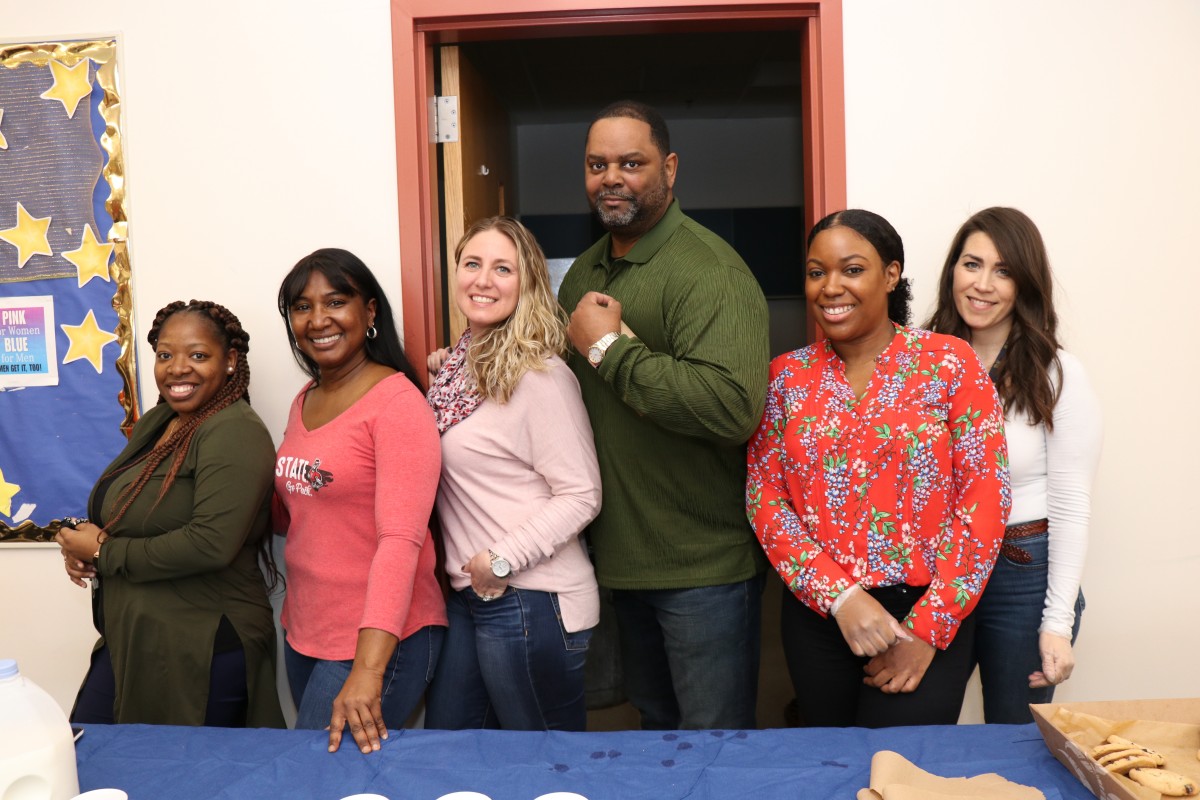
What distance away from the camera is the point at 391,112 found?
235 cm

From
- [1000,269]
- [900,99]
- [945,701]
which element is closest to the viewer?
[945,701]

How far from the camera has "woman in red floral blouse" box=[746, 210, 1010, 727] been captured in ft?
5.19

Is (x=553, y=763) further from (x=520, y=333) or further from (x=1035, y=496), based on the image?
(x=1035, y=496)

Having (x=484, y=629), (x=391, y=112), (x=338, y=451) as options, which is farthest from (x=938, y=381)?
(x=391, y=112)

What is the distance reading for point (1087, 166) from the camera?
2.28m

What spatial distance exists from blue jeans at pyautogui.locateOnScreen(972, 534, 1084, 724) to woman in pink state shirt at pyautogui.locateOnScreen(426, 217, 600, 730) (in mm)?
809

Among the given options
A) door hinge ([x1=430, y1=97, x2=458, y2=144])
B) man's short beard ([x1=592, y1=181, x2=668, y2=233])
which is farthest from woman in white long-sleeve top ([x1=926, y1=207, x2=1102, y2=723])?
door hinge ([x1=430, y1=97, x2=458, y2=144])

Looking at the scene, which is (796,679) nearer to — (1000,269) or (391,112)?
(1000,269)

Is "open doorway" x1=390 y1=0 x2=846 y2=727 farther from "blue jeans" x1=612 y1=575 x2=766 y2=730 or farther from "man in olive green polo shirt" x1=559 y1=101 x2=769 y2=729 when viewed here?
"blue jeans" x1=612 y1=575 x2=766 y2=730

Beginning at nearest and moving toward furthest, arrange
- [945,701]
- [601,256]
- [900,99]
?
[945,701] < [601,256] < [900,99]

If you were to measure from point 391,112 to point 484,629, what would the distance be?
1.38 metres

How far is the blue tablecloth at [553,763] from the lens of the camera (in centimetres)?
119

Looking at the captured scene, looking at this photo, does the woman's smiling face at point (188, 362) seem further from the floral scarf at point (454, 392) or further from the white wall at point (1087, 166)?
the white wall at point (1087, 166)

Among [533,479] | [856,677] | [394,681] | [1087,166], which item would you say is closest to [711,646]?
[856,677]
